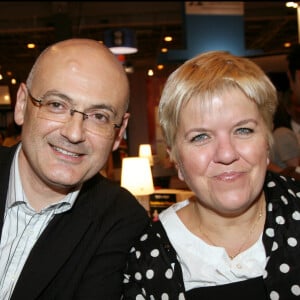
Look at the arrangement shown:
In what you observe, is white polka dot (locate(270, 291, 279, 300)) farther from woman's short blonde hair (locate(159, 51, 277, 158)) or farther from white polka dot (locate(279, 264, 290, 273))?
woman's short blonde hair (locate(159, 51, 277, 158))

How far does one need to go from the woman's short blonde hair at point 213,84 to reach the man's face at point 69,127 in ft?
0.91

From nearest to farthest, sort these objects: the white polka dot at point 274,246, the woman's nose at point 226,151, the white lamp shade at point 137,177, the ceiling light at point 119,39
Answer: the woman's nose at point 226,151, the white polka dot at point 274,246, the white lamp shade at point 137,177, the ceiling light at point 119,39

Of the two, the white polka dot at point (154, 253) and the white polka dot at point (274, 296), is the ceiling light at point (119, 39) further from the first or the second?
the white polka dot at point (274, 296)

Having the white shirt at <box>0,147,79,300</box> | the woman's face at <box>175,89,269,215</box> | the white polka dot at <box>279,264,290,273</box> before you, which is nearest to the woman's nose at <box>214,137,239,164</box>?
the woman's face at <box>175,89,269,215</box>

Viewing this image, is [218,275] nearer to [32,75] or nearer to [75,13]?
[32,75]

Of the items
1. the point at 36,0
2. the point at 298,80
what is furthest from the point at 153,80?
the point at 298,80

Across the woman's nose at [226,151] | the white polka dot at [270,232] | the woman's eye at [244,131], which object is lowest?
the white polka dot at [270,232]

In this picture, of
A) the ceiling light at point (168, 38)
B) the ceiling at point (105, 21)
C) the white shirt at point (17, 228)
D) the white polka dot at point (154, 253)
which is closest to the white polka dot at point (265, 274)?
the white polka dot at point (154, 253)

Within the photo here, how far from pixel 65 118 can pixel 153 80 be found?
7626mm

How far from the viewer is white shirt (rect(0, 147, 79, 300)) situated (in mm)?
1843

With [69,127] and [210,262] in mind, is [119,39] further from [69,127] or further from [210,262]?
[210,262]

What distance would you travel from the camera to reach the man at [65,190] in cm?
184

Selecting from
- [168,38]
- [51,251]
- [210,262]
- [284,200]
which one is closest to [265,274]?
[210,262]

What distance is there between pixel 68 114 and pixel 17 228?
53 centimetres
